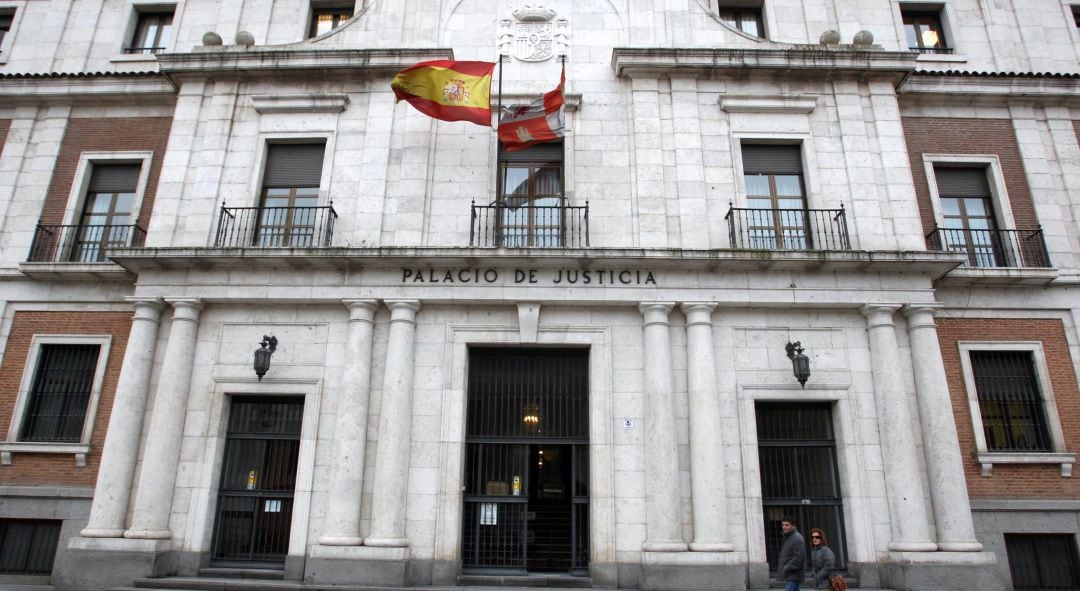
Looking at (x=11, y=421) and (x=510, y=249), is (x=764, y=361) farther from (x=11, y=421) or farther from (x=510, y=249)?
(x=11, y=421)

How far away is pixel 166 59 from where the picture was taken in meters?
13.6

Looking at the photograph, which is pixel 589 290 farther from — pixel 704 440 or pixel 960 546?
pixel 960 546

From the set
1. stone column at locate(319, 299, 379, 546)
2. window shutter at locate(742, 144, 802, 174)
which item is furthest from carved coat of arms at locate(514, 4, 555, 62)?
stone column at locate(319, 299, 379, 546)

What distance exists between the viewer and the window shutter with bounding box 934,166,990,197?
557 inches

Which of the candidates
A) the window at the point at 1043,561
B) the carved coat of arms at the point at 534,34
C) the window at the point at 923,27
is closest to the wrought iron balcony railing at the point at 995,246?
the window at the point at 923,27

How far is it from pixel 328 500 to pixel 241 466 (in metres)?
2.16

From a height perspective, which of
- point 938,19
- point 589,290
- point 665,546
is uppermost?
point 938,19

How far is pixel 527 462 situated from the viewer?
38.7ft

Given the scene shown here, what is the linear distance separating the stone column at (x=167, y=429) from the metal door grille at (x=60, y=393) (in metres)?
2.57

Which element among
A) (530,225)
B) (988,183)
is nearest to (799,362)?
(530,225)

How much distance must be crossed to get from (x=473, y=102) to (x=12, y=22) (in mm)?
13574

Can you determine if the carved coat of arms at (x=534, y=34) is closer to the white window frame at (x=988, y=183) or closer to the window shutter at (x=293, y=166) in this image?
the window shutter at (x=293, y=166)

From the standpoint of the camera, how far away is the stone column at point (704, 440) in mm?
10594

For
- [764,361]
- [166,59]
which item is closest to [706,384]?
[764,361]
